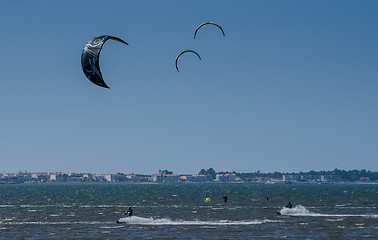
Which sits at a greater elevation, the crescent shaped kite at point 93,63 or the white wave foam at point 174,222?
the crescent shaped kite at point 93,63

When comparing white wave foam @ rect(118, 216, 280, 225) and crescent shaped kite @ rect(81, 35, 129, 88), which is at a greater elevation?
crescent shaped kite @ rect(81, 35, 129, 88)

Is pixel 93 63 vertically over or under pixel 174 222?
over

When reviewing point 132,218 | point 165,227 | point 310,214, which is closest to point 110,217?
point 132,218

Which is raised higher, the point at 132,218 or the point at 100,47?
the point at 100,47

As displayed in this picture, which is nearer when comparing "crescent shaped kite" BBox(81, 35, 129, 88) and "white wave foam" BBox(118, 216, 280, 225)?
"crescent shaped kite" BBox(81, 35, 129, 88)

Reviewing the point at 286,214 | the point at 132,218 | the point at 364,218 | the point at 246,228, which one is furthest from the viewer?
the point at 286,214

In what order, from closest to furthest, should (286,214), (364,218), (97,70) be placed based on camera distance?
(97,70) < (364,218) < (286,214)

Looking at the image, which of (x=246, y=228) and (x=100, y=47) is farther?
(x=246, y=228)

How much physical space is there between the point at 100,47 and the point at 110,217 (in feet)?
73.6

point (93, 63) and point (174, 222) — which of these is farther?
point (174, 222)

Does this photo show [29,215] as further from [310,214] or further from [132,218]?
[310,214]

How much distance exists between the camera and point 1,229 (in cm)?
4628

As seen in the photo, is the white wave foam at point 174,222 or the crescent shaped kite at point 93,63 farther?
the white wave foam at point 174,222

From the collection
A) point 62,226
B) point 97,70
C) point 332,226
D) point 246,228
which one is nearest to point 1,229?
point 62,226
